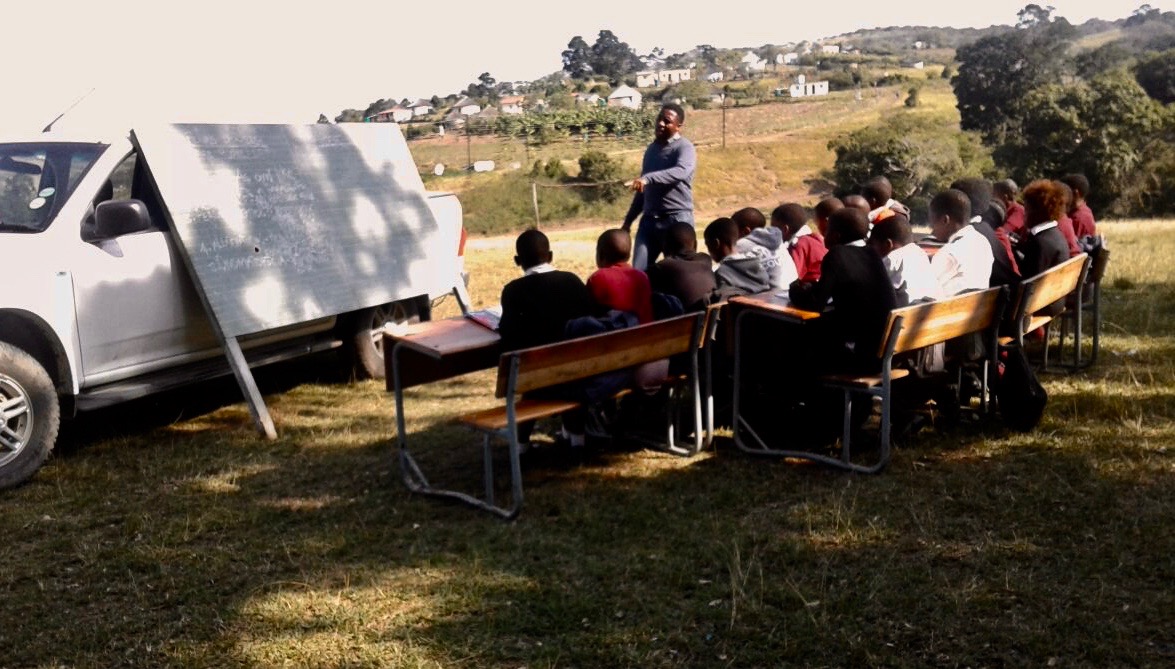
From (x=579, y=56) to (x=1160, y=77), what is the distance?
108m

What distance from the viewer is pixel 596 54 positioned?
178 meters

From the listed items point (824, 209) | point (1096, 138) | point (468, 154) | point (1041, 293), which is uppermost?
point (824, 209)

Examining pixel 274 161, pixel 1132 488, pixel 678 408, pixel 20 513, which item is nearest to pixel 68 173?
pixel 274 161

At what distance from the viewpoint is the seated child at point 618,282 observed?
5.95 meters

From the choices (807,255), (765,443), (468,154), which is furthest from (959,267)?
(468,154)

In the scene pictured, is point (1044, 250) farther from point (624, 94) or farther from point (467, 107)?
point (467, 107)

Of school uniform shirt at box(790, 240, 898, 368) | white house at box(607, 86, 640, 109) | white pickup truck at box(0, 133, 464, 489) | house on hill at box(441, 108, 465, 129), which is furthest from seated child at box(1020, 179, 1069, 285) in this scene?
white house at box(607, 86, 640, 109)

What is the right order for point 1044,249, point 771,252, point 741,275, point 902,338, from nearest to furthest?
point 902,338 < point 741,275 < point 771,252 < point 1044,249

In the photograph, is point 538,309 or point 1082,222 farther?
point 1082,222

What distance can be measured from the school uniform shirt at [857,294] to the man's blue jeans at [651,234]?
8.71 ft

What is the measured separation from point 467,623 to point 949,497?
241cm

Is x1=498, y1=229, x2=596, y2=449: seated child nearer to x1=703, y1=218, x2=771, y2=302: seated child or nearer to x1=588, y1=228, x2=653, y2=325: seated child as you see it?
x1=588, y1=228, x2=653, y2=325: seated child

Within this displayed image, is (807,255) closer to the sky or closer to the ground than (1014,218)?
closer to the sky

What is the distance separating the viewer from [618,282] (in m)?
5.98
